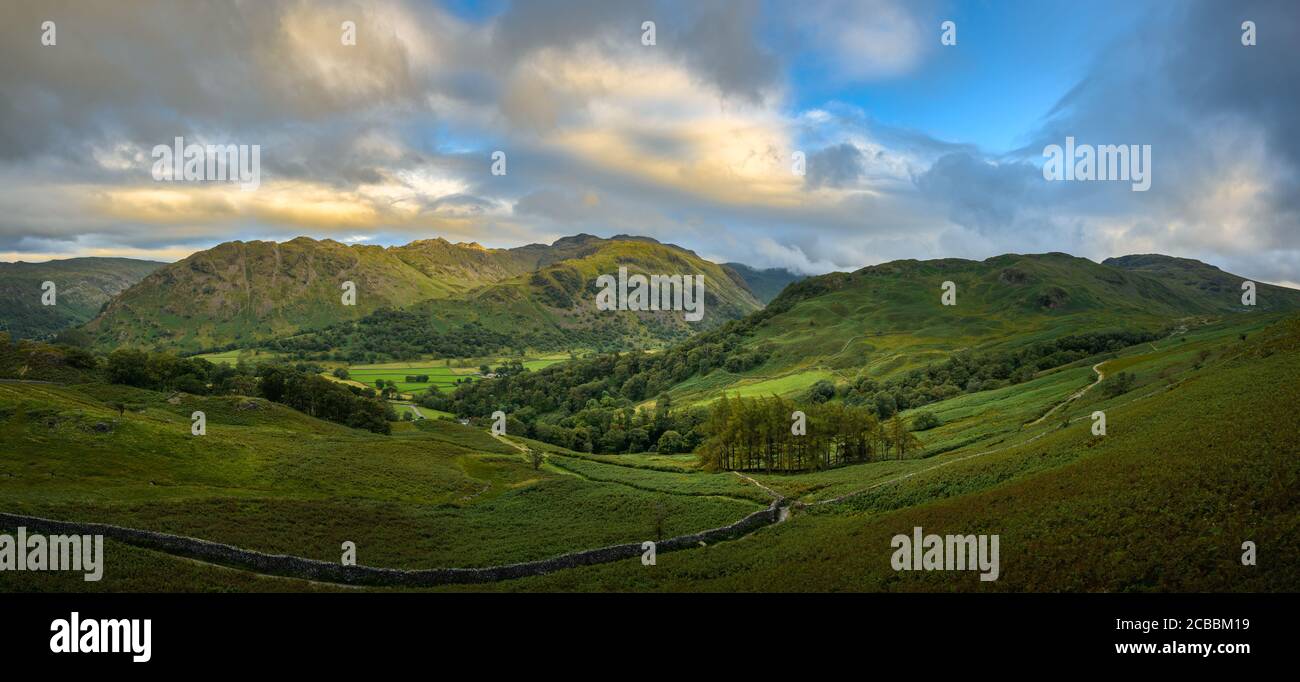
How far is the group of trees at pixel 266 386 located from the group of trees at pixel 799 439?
232ft

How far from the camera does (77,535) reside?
38.0 meters

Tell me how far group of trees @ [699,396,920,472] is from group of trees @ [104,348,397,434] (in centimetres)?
7082

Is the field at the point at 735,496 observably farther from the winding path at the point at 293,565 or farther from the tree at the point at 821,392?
the tree at the point at 821,392

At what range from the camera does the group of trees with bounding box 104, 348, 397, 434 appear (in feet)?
353

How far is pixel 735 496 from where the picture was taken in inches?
2581

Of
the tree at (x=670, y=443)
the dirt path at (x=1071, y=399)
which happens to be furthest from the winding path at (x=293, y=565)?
the tree at (x=670, y=443)

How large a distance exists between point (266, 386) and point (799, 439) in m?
108

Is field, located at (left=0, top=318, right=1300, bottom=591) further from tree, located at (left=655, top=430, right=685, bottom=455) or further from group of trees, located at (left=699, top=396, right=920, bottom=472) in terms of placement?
tree, located at (left=655, top=430, right=685, bottom=455)

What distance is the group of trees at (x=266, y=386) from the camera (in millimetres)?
107625

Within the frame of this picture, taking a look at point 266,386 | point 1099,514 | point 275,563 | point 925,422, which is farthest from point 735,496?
point 266,386

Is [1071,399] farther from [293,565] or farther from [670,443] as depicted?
[293,565]

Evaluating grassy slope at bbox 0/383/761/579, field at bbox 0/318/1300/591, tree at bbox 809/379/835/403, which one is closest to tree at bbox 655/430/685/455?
field at bbox 0/318/1300/591
